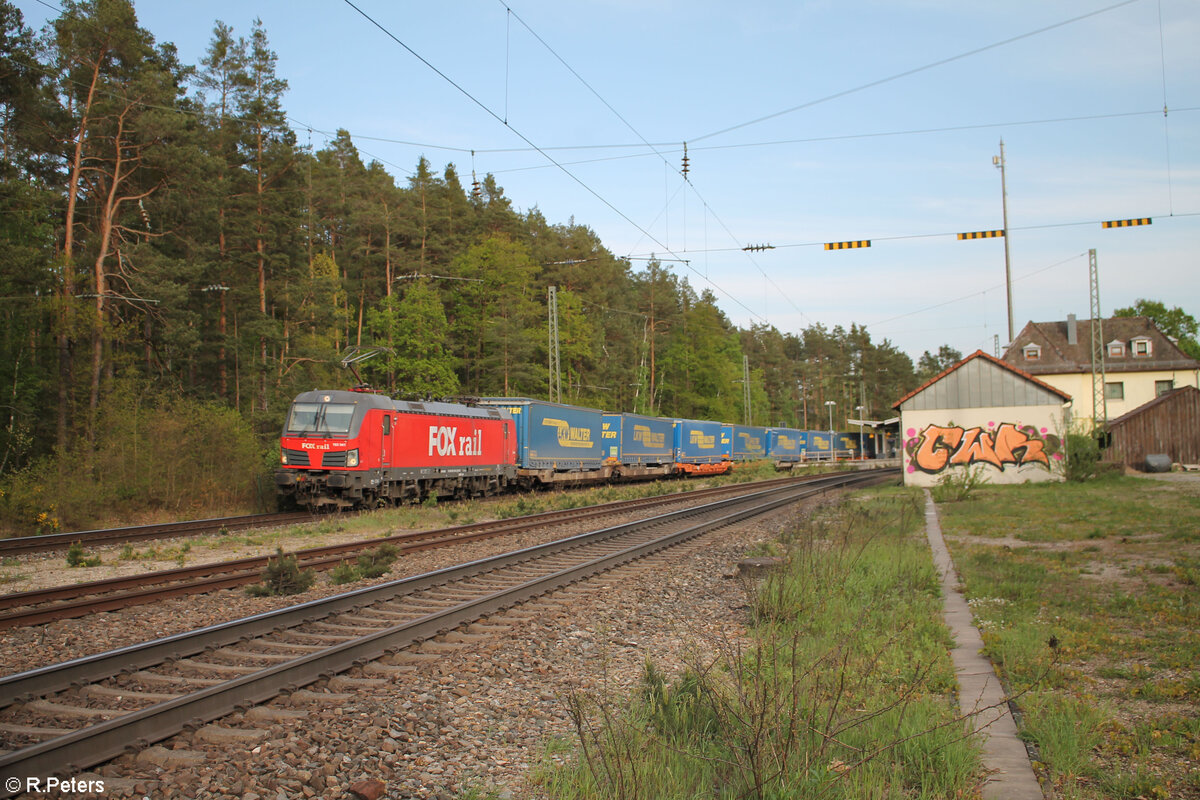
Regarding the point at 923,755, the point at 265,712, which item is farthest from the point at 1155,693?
the point at 265,712

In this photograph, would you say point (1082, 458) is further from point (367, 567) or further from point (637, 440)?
point (367, 567)

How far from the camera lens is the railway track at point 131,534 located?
13914 millimetres

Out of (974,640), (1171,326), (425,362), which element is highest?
(1171,326)

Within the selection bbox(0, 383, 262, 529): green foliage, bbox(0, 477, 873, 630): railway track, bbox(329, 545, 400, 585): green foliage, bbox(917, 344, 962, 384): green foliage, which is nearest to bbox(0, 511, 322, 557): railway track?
bbox(0, 383, 262, 529): green foliage

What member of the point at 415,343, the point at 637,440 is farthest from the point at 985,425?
the point at 415,343

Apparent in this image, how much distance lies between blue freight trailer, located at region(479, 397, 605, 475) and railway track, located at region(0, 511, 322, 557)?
9334mm

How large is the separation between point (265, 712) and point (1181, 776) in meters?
5.55

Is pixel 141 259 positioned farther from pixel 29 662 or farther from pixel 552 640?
pixel 552 640

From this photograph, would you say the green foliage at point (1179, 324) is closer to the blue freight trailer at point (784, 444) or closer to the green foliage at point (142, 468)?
the blue freight trailer at point (784, 444)

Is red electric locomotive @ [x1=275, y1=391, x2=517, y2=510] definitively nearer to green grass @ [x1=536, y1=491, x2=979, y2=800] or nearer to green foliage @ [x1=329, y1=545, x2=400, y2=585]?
green foliage @ [x1=329, y1=545, x2=400, y2=585]

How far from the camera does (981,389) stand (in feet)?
101

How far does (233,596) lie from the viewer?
9.28 meters

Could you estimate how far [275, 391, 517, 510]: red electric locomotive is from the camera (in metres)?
18.8

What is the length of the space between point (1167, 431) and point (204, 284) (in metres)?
46.1
